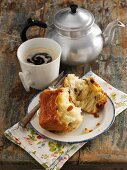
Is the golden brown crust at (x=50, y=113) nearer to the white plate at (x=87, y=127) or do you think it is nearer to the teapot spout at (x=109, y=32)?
the white plate at (x=87, y=127)

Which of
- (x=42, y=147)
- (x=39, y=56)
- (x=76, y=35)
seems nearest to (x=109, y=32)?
(x=76, y=35)

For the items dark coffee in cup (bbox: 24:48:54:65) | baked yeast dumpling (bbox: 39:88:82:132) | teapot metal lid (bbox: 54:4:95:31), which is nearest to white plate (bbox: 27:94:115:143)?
baked yeast dumpling (bbox: 39:88:82:132)

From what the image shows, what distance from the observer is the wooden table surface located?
1.14 m

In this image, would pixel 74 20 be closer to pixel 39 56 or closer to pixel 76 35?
pixel 76 35

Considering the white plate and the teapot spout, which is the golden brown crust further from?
the teapot spout

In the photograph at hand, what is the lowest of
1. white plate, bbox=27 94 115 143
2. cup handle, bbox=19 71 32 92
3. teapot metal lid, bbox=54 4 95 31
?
white plate, bbox=27 94 115 143

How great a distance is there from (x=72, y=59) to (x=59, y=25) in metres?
0.13

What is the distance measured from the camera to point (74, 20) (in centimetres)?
136

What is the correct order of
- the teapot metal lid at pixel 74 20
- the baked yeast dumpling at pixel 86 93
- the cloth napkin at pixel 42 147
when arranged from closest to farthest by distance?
the cloth napkin at pixel 42 147, the baked yeast dumpling at pixel 86 93, the teapot metal lid at pixel 74 20

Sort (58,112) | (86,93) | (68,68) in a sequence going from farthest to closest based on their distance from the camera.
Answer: (68,68) → (86,93) → (58,112)

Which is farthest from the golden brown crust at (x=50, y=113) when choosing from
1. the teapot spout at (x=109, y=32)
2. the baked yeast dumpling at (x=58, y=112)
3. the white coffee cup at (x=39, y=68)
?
the teapot spout at (x=109, y=32)

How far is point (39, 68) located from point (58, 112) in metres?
0.20

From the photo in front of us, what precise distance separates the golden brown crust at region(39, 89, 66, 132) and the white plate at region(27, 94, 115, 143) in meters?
0.02

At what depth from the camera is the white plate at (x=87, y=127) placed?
1162 mm
